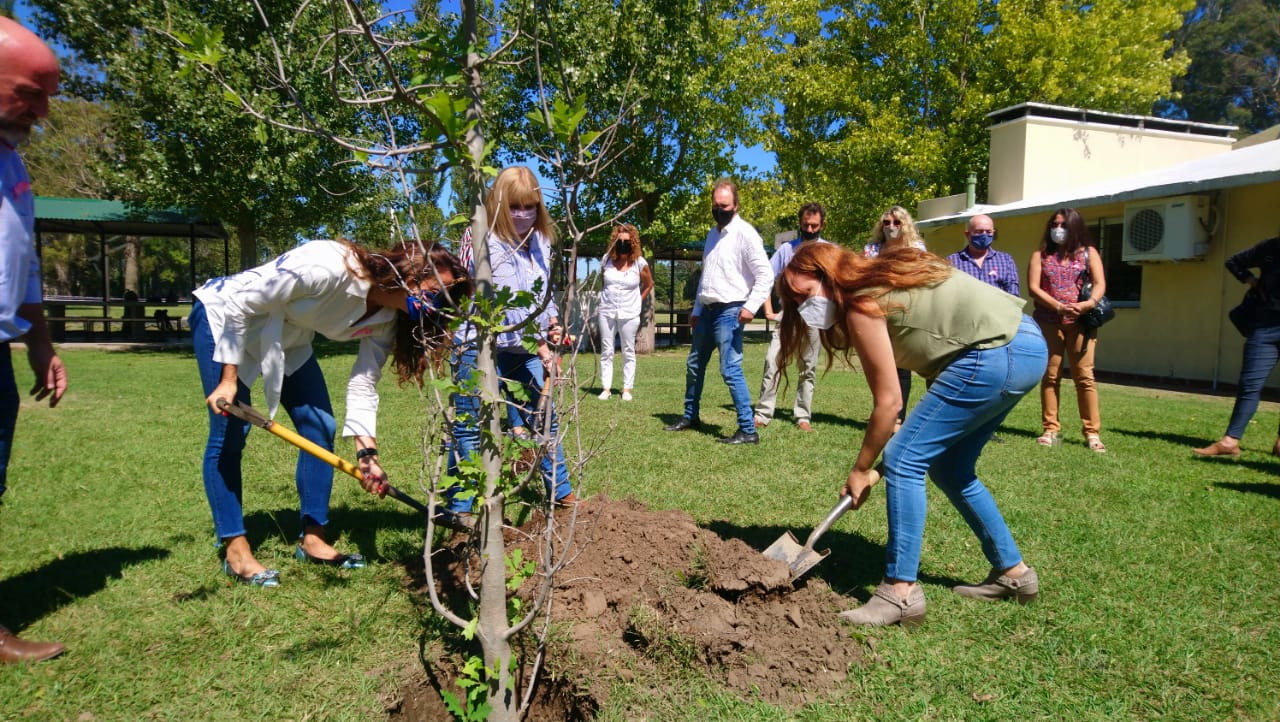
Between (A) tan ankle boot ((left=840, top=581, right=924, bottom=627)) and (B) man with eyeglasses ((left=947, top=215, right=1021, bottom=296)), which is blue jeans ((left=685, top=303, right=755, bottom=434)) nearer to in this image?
(B) man with eyeglasses ((left=947, top=215, right=1021, bottom=296))

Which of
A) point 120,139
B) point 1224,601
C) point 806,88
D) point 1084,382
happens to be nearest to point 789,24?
point 806,88

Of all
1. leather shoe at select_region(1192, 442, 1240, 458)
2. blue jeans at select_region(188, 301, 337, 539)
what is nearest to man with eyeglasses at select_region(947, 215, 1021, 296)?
leather shoe at select_region(1192, 442, 1240, 458)

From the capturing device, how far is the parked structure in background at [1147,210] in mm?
10711

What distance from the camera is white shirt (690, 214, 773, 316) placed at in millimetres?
6102

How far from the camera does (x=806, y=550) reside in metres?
3.21

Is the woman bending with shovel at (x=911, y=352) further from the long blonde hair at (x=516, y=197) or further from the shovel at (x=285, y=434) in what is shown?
the shovel at (x=285, y=434)

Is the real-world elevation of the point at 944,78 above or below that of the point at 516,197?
above

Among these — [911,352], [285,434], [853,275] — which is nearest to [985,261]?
[911,352]

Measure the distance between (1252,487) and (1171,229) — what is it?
7463 mm

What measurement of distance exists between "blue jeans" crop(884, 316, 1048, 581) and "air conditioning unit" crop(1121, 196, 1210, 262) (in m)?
9.99

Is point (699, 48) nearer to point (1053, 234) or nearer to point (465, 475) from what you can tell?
point (1053, 234)

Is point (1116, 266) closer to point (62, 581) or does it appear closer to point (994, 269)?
point (994, 269)

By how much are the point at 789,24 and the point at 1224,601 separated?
2198cm

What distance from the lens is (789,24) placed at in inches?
870
